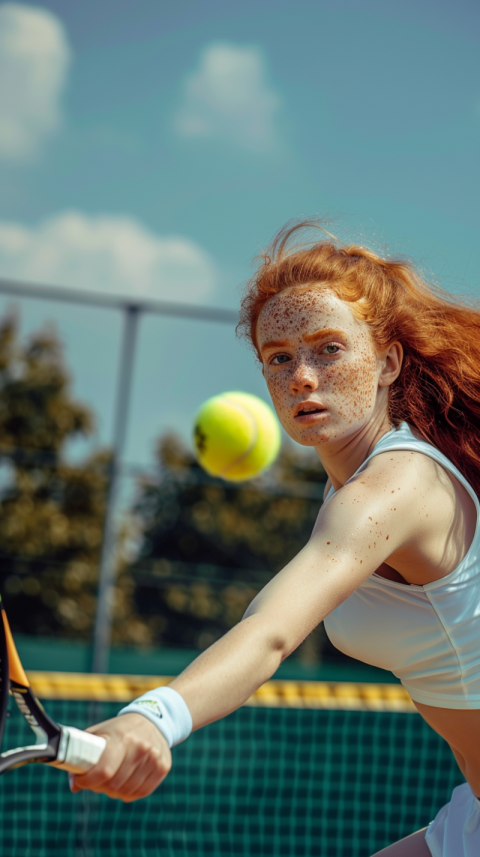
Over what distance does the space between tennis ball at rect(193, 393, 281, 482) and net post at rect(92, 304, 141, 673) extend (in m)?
1.87

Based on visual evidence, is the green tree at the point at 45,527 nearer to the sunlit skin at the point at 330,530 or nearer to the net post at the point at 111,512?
the net post at the point at 111,512

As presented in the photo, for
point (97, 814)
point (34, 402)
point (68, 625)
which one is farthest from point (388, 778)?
point (34, 402)

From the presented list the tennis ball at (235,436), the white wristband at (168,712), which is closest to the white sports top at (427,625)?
the white wristband at (168,712)

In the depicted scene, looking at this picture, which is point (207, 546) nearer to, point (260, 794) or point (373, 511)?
point (260, 794)

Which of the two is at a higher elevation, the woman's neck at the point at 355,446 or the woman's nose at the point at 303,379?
the woman's nose at the point at 303,379

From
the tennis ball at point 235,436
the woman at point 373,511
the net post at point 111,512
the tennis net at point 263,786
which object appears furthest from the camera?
the net post at point 111,512

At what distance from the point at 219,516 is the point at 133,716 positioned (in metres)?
8.77

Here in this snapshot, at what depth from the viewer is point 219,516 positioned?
988cm

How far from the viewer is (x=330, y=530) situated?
1.39 m

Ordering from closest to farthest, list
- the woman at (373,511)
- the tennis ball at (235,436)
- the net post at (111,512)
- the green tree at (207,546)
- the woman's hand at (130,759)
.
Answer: the woman's hand at (130,759) → the woman at (373,511) → the tennis ball at (235,436) → the net post at (111,512) → the green tree at (207,546)

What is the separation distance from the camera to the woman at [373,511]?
1235 millimetres

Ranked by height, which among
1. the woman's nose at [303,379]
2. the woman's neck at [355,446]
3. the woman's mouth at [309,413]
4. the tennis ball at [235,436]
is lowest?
the woman's neck at [355,446]

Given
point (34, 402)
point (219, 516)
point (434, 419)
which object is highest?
point (34, 402)

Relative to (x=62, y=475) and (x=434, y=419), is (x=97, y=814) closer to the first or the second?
(x=434, y=419)
